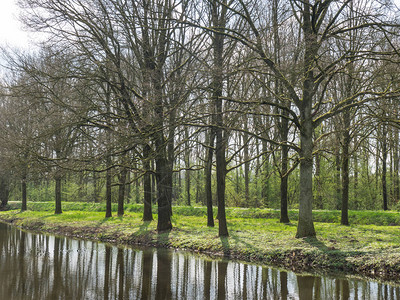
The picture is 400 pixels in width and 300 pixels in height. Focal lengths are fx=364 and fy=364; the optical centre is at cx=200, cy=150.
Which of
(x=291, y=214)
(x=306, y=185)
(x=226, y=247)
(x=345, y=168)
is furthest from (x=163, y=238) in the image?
(x=291, y=214)

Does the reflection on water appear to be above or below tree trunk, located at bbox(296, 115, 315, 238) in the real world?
below

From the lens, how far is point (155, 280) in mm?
9586

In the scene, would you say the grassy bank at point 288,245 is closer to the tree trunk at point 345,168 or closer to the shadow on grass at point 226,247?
the shadow on grass at point 226,247

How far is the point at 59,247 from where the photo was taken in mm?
15672

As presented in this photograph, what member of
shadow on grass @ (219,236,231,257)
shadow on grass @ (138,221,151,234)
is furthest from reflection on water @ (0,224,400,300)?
shadow on grass @ (138,221,151,234)

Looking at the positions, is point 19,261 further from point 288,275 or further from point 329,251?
point 329,251

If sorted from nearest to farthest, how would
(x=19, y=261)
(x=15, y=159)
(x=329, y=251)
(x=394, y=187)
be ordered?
(x=329, y=251) → (x=19, y=261) → (x=15, y=159) → (x=394, y=187)

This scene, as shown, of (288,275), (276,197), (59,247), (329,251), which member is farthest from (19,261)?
(276,197)

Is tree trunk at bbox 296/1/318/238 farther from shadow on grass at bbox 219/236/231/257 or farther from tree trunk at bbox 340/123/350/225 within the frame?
tree trunk at bbox 340/123/350/225

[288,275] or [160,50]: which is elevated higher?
[160,50]

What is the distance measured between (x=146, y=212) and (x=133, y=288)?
13160mm

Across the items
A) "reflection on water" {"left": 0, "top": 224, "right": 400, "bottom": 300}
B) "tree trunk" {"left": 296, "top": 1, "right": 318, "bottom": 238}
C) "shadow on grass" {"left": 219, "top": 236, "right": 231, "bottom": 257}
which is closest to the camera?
"reflection on water" {"left": 0, "top": 224, "right": 400, "bottom": 300}

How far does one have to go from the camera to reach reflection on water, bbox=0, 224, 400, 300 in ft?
26.9

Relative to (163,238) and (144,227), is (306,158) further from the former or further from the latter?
(144,227)
